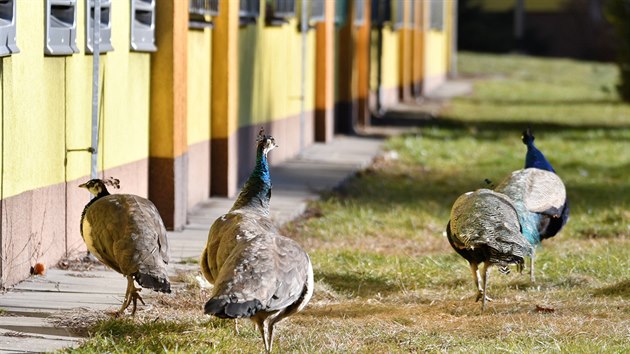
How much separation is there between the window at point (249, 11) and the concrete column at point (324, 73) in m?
4.28

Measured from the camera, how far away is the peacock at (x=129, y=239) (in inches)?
267

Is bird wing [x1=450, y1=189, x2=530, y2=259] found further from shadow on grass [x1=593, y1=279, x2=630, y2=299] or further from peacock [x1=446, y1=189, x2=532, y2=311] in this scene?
shadow on grass [x1=593, y1=279, x2=630, y2=299]

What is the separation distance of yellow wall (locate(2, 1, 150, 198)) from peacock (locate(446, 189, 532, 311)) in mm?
2569

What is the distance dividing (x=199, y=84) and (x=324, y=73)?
6754 millimetres

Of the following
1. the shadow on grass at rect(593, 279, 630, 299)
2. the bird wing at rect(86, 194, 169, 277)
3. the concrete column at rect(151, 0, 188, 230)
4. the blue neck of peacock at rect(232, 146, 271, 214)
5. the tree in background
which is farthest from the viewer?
the tree in background

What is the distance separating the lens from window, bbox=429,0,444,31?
36938 millimetres

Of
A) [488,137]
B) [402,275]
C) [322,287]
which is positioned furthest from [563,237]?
[488,137]

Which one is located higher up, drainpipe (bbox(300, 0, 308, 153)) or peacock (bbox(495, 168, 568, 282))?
drainpipe (bbox(300, 0, 308, 153))

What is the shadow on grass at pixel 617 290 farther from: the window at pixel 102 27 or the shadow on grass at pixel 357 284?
the window at pixel 102 27

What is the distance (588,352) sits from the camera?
6.65m

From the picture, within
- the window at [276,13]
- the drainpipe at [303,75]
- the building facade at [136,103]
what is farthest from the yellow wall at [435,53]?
the window at [276,13]

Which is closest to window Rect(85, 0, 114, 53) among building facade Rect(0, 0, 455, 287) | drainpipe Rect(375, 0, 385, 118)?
building facade Rect(0, 0, 455, 287)

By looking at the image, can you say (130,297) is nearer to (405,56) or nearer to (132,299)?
(132,299)

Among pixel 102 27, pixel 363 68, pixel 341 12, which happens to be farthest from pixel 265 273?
pixel 363 68
